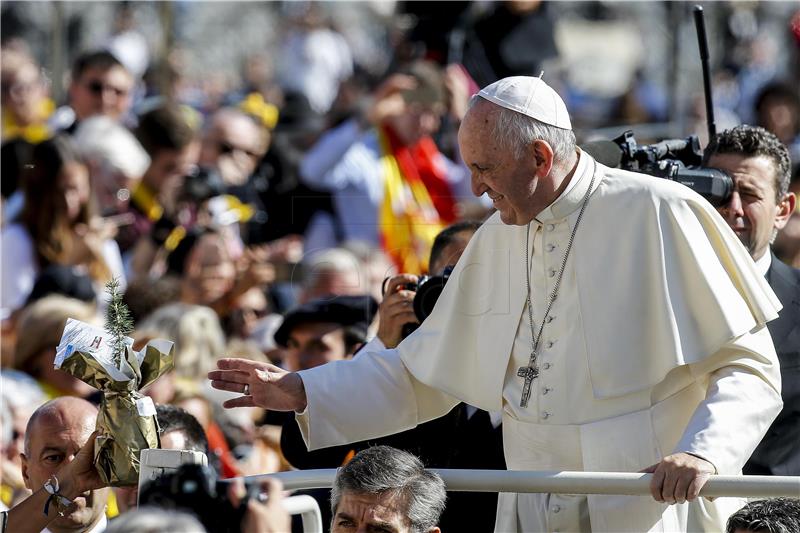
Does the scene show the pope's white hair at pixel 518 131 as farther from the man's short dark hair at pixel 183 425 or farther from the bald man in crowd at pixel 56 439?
the bald man in crowd at pixel 56 439

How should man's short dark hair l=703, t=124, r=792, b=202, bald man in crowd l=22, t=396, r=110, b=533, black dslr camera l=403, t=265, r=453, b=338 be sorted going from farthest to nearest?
1. man's short dark hair l=703, t=124, r=792, b=202
2. black dslr camera l=403, t=265, r=453, b=338
3. bald man in crowd l=22, t=396, r=110, b=533

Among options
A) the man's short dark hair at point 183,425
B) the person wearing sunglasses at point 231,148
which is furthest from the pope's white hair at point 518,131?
the person wearing sunglasses at point 231,148

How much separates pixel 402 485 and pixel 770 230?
1867 millimetres

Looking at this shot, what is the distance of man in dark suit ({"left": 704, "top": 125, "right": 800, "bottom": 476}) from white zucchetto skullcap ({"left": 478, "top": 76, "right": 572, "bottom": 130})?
94cm

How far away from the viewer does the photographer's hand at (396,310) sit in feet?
16.4

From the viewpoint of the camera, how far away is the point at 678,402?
4352 millimetres

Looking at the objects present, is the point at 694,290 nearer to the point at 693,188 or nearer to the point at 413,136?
the point at 693,188

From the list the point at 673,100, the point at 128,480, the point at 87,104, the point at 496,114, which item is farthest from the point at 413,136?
the point at 128,480

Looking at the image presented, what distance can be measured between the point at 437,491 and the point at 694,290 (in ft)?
3.23

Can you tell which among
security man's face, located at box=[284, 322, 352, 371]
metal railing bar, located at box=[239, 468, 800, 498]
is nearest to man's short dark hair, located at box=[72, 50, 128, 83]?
security man's face, located at box=[284, 322, 352, 371]

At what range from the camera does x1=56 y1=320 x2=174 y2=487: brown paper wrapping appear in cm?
396

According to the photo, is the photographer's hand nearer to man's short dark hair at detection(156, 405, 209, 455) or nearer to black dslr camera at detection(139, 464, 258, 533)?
man's short dark hair at detection(156, 405, 209, 455)

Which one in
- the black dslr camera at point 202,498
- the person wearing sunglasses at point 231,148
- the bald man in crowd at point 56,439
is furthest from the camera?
the person wearing sunglasses at point 231,148

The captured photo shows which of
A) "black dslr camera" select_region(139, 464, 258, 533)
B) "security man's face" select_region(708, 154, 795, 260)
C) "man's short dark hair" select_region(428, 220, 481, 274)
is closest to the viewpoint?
"black dslr camera" select_region(139, 464, 258, 533)
